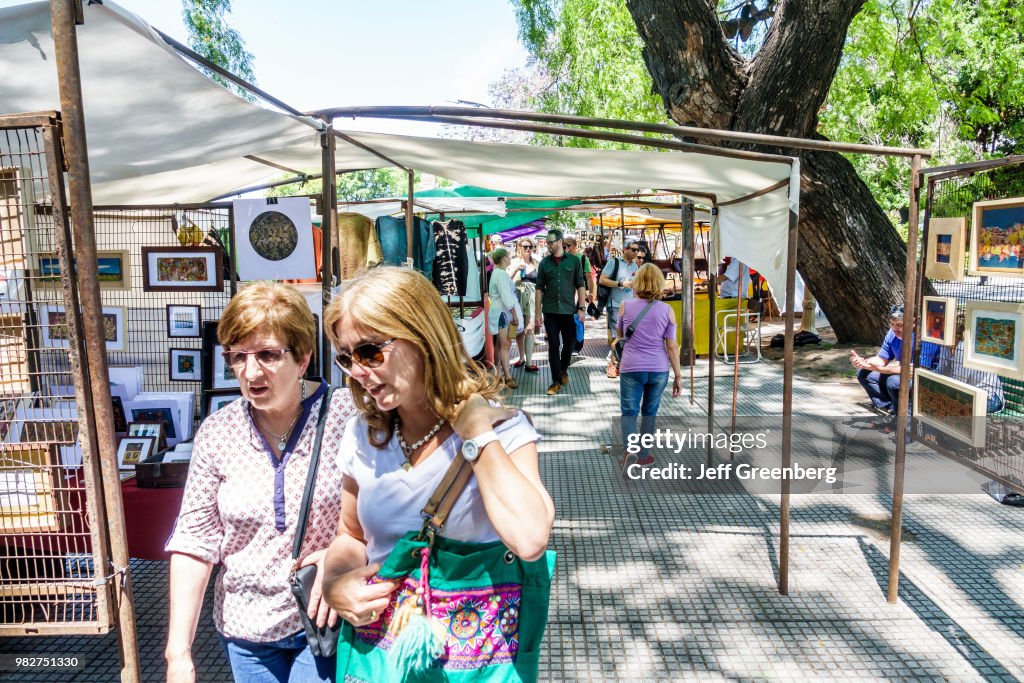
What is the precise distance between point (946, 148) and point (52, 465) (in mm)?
24316

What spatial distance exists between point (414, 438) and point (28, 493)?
1371 mm

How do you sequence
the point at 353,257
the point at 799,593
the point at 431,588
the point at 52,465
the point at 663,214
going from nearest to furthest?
the point at 431,588
the point at 52,465
the point at 799,593
the point at 353,257
the point at 663,214

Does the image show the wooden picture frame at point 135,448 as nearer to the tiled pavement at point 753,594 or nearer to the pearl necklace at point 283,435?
the tiled pavement at point 753,594

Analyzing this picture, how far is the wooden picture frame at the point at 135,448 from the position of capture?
12.3 feet

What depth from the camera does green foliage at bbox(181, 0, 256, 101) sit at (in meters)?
20.7

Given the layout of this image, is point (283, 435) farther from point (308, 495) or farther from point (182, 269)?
point (182, 269)

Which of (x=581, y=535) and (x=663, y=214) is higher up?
(x=663, y=214)

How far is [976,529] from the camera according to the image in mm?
4902

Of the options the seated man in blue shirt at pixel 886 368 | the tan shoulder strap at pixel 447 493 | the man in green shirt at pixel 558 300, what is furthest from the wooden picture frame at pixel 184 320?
the man in green shirt at pixel 558 300

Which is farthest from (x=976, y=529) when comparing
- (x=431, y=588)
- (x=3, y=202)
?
(x=3, y=202)

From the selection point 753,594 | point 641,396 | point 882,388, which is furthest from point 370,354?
point 882,388

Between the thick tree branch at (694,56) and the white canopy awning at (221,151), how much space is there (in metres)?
3.58

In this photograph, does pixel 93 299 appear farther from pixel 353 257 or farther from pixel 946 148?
pixel 946 148
